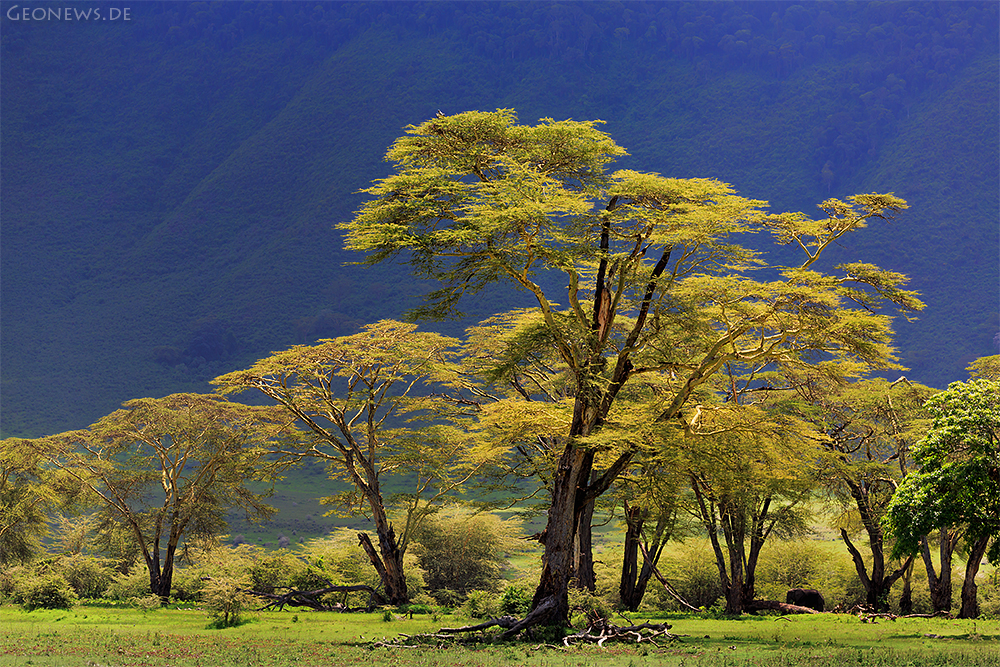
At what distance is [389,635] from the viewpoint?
2092cm

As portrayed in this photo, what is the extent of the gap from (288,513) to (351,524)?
23.5ft

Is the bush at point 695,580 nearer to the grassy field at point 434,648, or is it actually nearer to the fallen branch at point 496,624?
the grassy field at point 434,648

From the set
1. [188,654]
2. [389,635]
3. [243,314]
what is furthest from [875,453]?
[243,314]

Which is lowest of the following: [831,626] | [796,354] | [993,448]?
[831,626]

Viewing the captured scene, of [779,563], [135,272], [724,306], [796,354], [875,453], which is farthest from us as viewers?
[135,272]

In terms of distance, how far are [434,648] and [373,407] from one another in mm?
15840

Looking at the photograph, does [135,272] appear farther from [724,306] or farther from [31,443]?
[724,306]

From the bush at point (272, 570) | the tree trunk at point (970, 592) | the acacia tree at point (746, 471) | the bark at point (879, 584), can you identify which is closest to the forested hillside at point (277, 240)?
the bush at point (272, 570)

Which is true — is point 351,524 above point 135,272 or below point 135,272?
below

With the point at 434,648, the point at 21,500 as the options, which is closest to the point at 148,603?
the point at 21,500

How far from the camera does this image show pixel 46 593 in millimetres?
30031

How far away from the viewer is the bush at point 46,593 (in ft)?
97.6

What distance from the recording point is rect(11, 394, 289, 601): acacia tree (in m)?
34.8

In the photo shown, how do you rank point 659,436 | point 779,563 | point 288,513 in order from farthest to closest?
point 288,513
point 779,563
point 659,436
